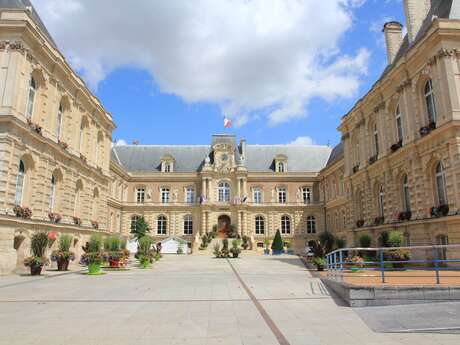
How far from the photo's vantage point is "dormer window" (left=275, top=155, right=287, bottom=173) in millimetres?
50062

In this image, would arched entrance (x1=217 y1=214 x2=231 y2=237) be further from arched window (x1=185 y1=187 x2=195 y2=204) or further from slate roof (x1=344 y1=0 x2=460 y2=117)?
slate roof (x1=344 y1=0 x2=460 y2=117)

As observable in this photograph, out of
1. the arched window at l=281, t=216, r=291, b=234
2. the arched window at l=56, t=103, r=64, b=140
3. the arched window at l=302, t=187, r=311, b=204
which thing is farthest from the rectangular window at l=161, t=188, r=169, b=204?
the arched window at l=56, t=103, r=64, b=140

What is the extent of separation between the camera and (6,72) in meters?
18.7

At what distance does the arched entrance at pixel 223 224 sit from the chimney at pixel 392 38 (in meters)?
26.7

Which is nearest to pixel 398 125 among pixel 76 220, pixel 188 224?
pixel 76 220

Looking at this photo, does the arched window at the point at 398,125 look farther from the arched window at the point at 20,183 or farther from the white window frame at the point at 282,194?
the white window frame at the point at 282,194

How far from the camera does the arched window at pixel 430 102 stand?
775 inches

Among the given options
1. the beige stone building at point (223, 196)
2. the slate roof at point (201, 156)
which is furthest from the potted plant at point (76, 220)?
the slate roof at point (201, 156)

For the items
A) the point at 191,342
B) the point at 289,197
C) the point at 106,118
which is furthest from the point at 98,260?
the point at 289,197

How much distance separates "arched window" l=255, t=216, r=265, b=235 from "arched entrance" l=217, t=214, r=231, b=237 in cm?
386

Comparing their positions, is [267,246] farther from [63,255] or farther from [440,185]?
[63,255]

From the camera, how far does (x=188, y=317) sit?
8070 mm

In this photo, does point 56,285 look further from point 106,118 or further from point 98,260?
point 106,118

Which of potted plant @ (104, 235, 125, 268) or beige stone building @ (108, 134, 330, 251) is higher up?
beige stone building @ (108, 134, 330, 251)
